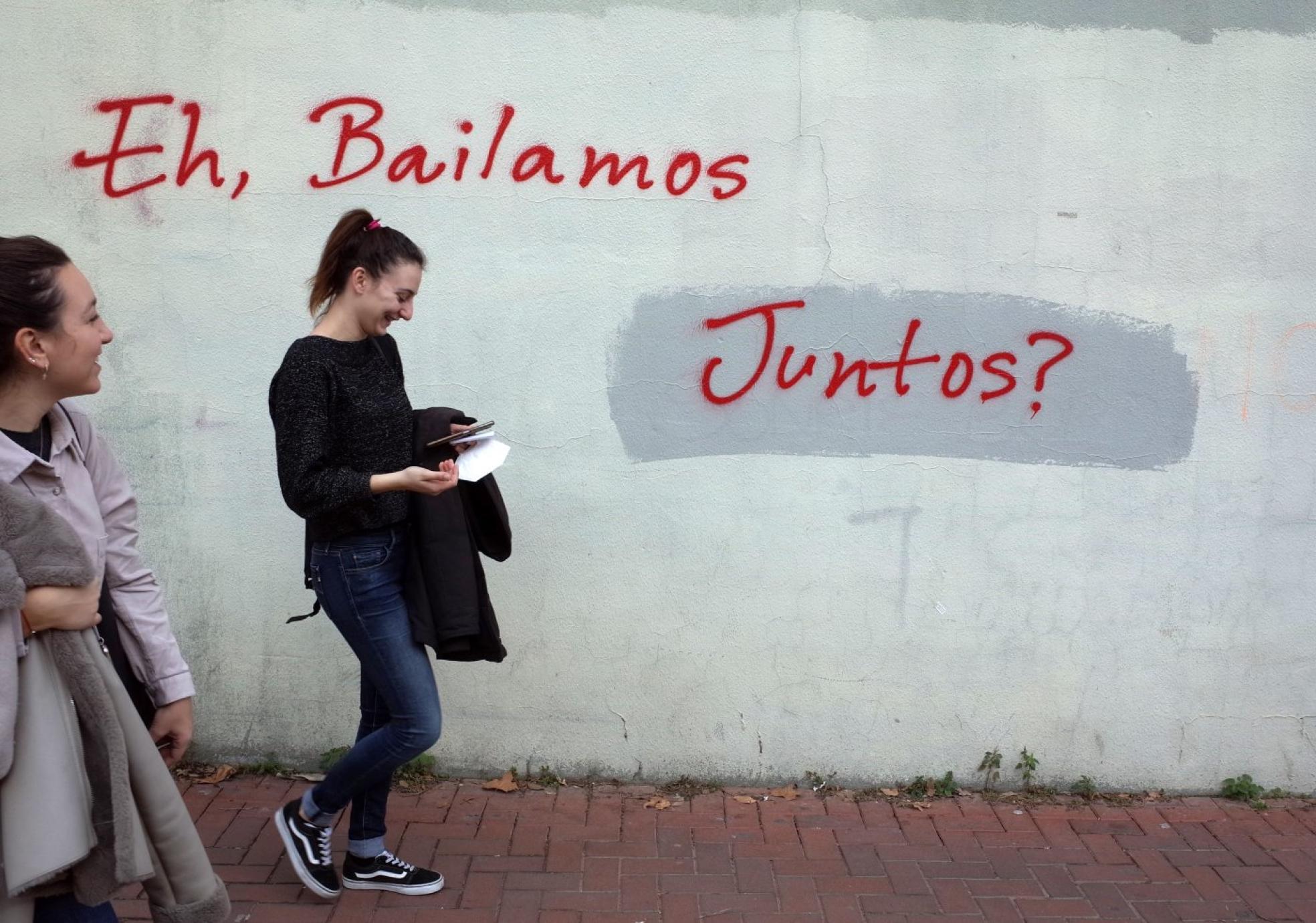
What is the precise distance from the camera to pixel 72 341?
→ 86.0 inches

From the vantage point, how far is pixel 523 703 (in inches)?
165

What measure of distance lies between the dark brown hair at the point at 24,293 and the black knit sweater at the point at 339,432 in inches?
34.5

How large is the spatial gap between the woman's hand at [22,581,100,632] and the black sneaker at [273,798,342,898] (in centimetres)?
145

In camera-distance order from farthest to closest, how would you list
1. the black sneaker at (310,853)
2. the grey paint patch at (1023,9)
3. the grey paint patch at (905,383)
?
the grey paint patch at (905,383)
the grey paint patch at (1023,9)
the black sneaker at (310,853)

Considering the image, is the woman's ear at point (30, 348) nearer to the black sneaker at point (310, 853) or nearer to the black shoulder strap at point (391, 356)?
the black shoulder strap at point (391, 356)

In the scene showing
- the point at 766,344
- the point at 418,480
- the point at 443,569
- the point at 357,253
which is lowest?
the point at 443,569

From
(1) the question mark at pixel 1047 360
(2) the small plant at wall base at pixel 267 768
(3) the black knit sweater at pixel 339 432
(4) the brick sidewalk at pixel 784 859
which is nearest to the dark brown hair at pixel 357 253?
(3) the black knit sweater at pixel 339 432

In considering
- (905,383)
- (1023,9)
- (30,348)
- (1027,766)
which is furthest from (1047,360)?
(30,348)

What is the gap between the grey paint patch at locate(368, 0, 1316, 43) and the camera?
390 centimetres

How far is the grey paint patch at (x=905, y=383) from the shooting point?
13.3 ft

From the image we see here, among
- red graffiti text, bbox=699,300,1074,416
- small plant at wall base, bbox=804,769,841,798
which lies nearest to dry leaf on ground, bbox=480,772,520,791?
small plant at wall base, bbox=804,769,841,798

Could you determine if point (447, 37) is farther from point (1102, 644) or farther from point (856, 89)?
point (1102, 644)

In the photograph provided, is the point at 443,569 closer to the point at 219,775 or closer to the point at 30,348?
the point at 30,348

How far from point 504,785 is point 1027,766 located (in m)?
1.81
